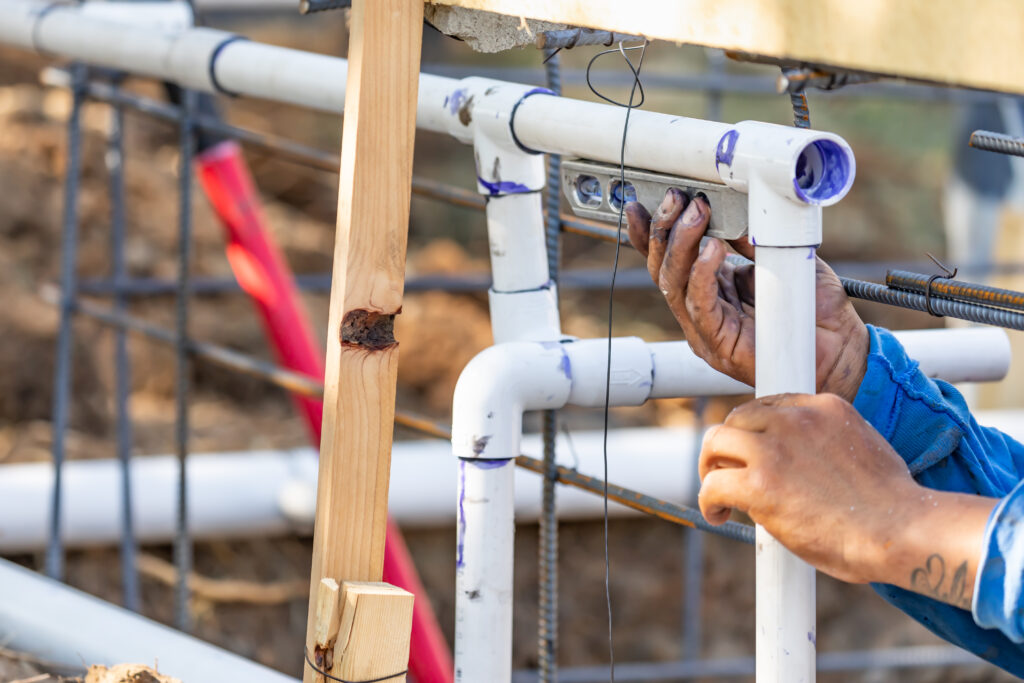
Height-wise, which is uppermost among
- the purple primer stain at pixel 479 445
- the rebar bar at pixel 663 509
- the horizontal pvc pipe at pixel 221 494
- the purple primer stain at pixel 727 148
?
the purple primer stain at pixel 727 148

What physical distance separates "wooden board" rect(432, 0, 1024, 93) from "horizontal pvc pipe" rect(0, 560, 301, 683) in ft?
2.15

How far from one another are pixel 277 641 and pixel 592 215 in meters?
2.13

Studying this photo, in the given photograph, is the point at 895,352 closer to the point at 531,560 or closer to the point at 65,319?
the point at 65,319

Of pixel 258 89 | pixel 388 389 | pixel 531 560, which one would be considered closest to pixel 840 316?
pixel 388 389

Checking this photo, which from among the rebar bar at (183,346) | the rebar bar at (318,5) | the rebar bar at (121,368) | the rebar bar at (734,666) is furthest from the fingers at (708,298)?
the rebar bar at (734,666)

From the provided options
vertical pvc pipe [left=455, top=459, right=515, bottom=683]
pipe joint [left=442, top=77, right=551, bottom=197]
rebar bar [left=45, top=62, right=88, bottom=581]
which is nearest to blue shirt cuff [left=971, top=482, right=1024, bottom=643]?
vertical pvc pipe [left=455, top=459, right=515, bottom=683]

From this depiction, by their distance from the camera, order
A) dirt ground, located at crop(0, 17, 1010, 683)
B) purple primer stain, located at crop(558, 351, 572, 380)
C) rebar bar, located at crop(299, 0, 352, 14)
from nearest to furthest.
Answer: purple primer stain, located at crop(558, 351, 572, 380), rebar bar, located at crop(299, 0, 352, 14), dirt ground, located at crop(0, 17, 1010, 683)

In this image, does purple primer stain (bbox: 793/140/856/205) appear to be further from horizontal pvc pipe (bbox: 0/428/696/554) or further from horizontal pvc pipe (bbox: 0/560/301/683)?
horizontal pvc pipe (bbox: 0/428/696/554)

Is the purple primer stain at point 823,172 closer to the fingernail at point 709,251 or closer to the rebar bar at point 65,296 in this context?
the fingernail at point 709,251

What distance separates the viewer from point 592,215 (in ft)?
2.40

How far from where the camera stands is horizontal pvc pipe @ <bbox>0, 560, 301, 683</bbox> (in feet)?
2.97

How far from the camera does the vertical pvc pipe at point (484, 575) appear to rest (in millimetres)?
748

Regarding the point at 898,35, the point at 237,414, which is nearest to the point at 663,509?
the point at 898,35

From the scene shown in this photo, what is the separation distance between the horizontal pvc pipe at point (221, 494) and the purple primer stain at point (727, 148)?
154cm
